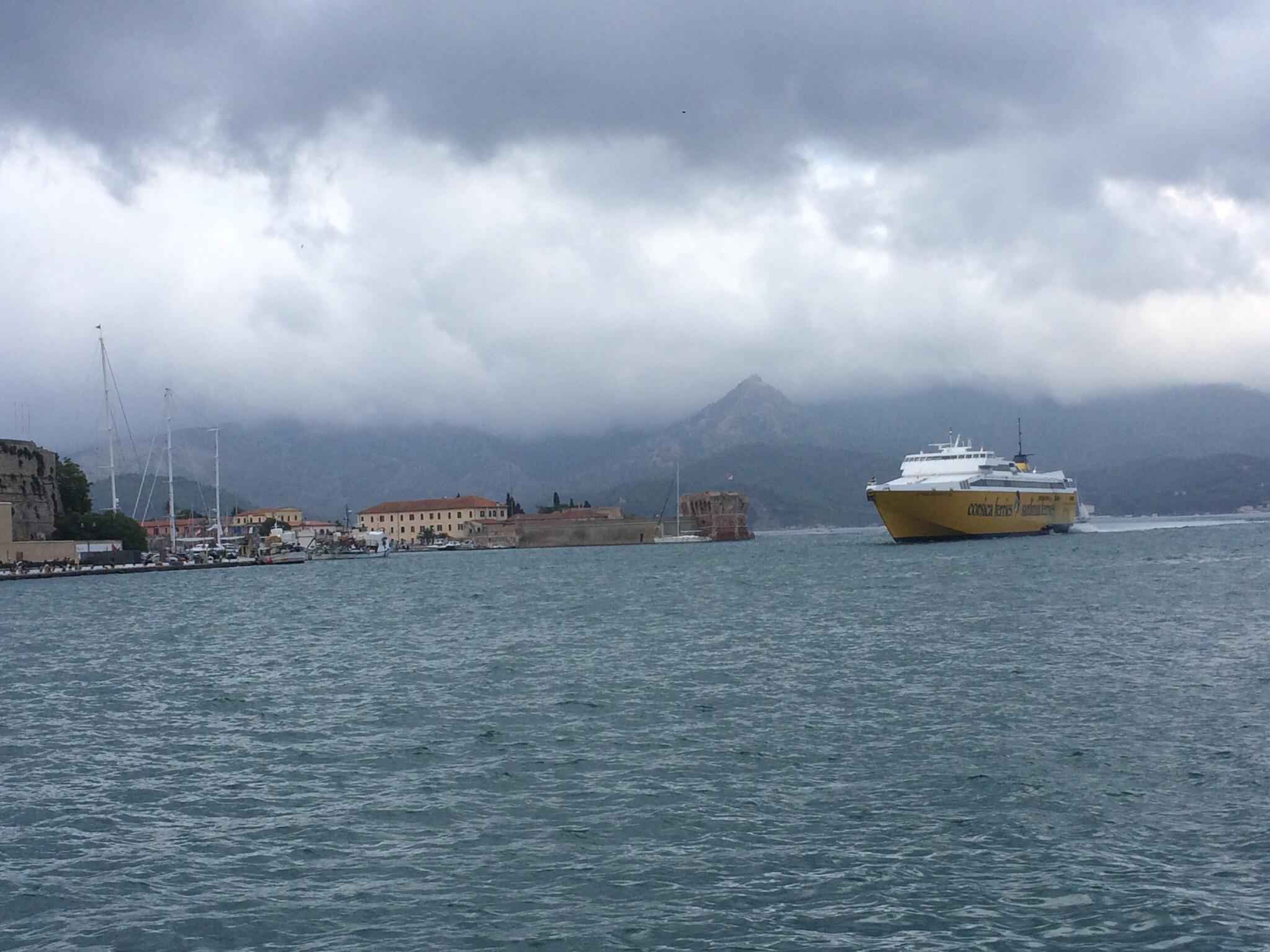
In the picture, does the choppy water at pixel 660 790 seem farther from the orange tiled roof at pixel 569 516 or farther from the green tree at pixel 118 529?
the orange tiled roof at pixel 569 516

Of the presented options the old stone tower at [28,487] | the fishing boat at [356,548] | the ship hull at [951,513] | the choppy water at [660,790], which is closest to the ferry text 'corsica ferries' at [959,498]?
the ship hull at [951,513]

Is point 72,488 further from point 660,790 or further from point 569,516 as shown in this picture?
point 660,790

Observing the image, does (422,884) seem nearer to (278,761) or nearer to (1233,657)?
(278,761)

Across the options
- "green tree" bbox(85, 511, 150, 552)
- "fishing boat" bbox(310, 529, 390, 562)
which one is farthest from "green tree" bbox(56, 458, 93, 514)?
"fishing boat" bbox(310, 529, 390, 562)

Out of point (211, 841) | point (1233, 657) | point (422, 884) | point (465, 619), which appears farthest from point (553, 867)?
point (465, 619)

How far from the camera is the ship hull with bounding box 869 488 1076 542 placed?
310ft

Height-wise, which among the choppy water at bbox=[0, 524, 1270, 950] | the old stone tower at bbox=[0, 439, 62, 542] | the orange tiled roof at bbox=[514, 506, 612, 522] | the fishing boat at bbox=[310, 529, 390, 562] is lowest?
the choppy water at bbox=[0, 524, 1270, 950]

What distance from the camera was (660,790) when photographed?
1548cm

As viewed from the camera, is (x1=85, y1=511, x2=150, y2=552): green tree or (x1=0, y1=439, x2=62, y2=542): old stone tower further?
(x1=85, y1=511, x2=150, y2=552): green tree

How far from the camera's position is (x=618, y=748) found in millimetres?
18250

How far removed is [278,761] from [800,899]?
10.3 metres

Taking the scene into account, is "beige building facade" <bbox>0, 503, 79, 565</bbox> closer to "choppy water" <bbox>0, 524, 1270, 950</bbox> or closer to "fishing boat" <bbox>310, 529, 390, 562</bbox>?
"fishing boat" <bbox>310, 529, 390, 562</bbox>

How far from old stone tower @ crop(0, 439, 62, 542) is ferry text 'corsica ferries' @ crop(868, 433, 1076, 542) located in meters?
79.7

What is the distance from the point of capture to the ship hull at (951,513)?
94.6 meters
